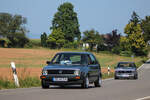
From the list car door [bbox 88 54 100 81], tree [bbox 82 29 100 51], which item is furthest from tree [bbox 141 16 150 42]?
car door [bbox 88 54 100 81]

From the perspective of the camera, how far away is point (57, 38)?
135m

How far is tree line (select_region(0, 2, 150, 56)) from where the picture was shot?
414 ft

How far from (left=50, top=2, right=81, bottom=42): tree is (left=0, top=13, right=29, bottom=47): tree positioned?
10216mm

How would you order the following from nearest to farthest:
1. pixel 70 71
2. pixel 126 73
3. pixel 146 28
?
pixel 70 71 < pixel 126 73 < pixel 146 28

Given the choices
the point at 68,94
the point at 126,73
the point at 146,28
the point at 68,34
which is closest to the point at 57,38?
the point at 68,34

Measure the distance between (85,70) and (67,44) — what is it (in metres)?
113

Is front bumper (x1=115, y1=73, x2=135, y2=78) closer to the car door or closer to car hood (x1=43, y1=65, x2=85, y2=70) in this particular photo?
the car door

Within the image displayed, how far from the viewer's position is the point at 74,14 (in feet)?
452

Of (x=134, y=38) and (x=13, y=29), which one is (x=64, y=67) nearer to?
(x=134, y=38)

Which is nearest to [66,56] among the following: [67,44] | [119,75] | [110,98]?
[110,98]

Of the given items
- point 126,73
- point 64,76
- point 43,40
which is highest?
point 43,40

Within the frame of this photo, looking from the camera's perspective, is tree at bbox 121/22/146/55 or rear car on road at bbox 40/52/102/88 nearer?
rear car on road at bbox 40/52/102/88

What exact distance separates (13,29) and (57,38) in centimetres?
1410

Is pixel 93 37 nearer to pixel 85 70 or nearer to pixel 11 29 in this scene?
pixel 11 29
